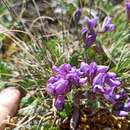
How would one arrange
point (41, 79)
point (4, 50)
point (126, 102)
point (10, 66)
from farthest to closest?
point (4, 50) → point (10, 66) → point (41, 79) → point (126, 102)

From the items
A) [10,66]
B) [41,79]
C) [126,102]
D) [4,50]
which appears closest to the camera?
[126,102]

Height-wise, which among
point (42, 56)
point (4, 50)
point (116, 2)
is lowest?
point (42, 56)

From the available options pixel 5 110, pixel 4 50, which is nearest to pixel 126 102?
pixel 5 110

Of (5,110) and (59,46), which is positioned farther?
(59,46)

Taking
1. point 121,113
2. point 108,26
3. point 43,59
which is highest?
point 108,26

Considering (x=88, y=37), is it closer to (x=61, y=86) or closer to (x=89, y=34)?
(x=89, y=34)

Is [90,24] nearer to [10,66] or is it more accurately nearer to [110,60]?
[110,60]

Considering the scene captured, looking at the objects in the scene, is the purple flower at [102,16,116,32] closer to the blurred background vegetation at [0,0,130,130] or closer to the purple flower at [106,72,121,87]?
the blurred background vegetation at [0,0,130,130]

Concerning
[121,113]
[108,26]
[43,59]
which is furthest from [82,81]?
[108,26]
